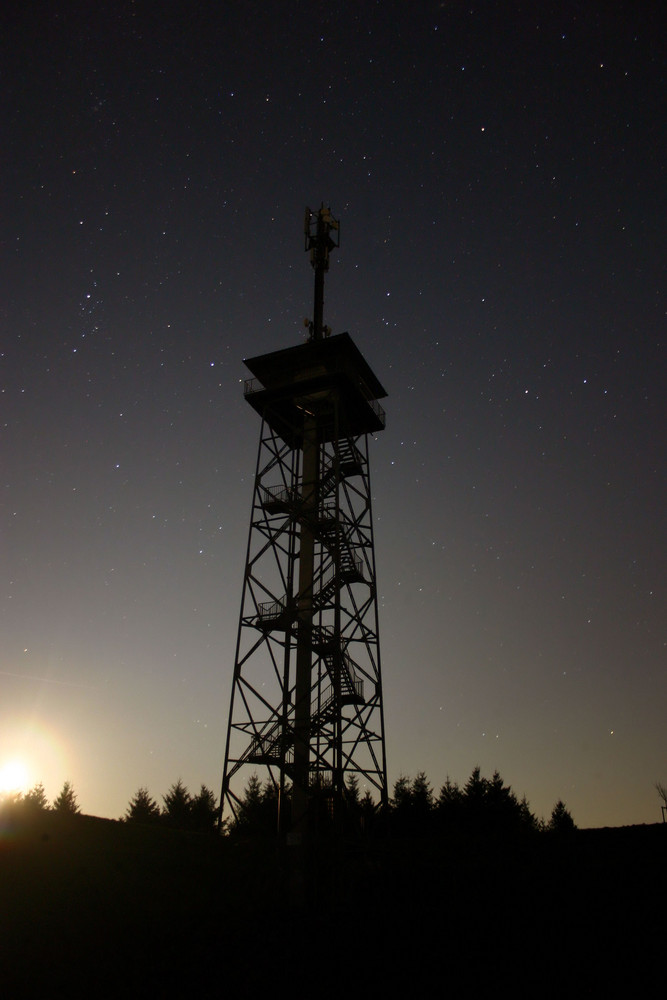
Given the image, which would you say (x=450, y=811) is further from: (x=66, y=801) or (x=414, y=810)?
(x=66, y=801)

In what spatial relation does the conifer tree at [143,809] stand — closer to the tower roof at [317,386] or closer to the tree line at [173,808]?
the tree line at [173,808]

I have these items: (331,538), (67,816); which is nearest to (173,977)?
(67,816)

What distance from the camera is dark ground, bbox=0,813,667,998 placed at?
1589 centimetres

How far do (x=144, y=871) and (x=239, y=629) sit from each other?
8299 mm

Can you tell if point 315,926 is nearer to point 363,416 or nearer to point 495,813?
point 363,416

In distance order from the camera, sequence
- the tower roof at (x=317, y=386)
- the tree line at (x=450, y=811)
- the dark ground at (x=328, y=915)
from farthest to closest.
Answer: the tree line at (x=450, y=811) → the tower roof at (x=317, y=386) → the dark ground at (x=328, y=915)

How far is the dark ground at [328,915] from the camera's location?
15.9 metres

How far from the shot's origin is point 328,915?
19.5 meters

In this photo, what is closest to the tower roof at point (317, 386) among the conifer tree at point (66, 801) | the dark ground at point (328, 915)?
the dark ground at point (328, 915)

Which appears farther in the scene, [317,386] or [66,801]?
[66,801]

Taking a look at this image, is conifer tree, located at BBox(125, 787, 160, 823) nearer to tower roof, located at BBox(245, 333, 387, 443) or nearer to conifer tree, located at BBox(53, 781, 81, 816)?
conifer tree, located at BBox(53, 781, 81, 816)

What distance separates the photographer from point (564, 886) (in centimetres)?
1933

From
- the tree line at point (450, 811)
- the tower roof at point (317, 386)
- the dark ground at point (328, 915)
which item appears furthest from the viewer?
the tree line at point (450, 811)

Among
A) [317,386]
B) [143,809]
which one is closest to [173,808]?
[143,809]
